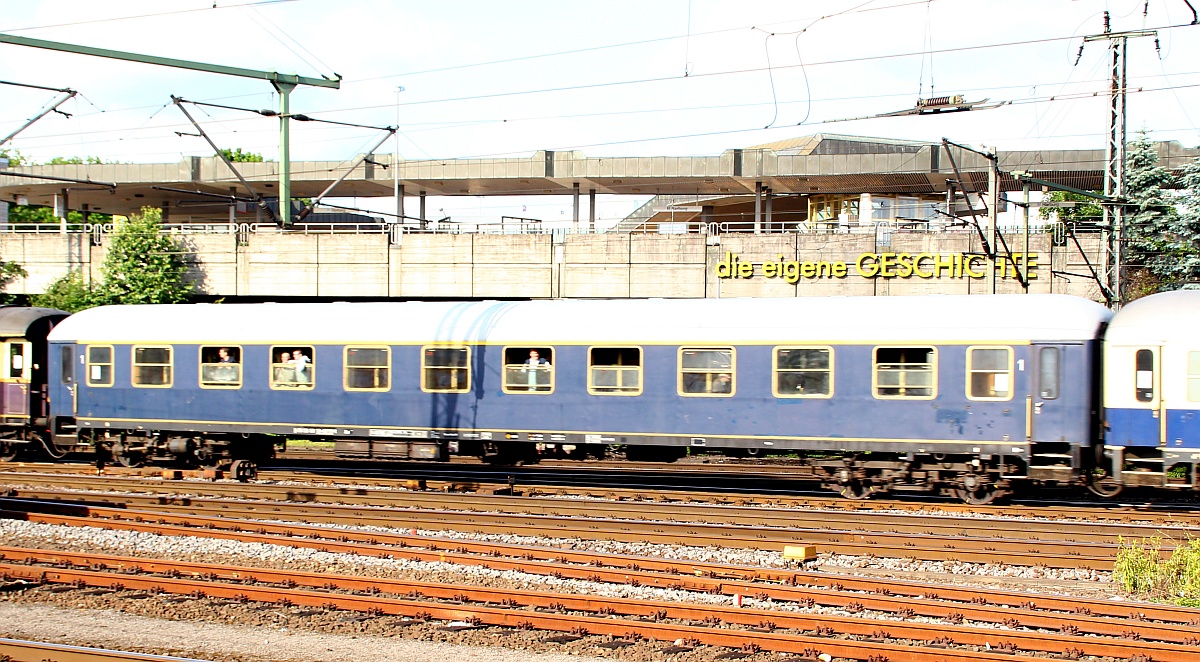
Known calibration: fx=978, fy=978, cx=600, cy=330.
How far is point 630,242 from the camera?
33562 mm

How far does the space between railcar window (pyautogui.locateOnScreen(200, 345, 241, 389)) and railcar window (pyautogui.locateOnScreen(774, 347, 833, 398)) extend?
10534 millimetres

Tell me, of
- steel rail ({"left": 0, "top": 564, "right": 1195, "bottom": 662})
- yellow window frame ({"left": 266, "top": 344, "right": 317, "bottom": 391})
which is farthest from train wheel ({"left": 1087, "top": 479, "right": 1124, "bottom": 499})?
yellow window frame ({"left": 266, "top": 344, "right": 317, "bottom": 391})

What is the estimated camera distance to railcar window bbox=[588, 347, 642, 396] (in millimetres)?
17125

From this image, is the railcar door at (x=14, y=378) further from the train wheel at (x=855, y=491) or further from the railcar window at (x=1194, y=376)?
the railcar window at (x=1194, y=376)

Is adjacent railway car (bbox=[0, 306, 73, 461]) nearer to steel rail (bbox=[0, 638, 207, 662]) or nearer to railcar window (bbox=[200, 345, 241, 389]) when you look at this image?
railcar window (bbox=[200, 345, 241, 389])

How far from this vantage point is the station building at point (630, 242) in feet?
103

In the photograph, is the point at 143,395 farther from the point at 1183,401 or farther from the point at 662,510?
the point at 1183,401

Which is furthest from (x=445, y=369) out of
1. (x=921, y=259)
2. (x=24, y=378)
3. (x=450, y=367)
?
(x=921, y=259)

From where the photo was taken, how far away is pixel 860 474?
16.4 m

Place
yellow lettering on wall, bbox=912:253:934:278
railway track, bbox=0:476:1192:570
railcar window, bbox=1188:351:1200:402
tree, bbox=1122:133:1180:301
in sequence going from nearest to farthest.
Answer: railway track, bbox=0:476:1192:570 → railcar window, bbox=1188:351:1200:402 → tree, bbox=1122:133:1180:301 → yellow lettering on wall, bbox=912:253:934:278

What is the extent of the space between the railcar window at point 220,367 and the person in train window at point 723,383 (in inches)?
371

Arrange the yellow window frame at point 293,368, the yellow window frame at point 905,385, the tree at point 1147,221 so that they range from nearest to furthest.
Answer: the yellow window frame at point 905,385, the yellow window frame at point 293,368, the tree at point 1147,221

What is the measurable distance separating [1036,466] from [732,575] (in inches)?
261

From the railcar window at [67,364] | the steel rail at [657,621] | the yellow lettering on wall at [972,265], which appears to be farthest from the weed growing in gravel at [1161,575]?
the yellow lettering on wall at [972,265]
